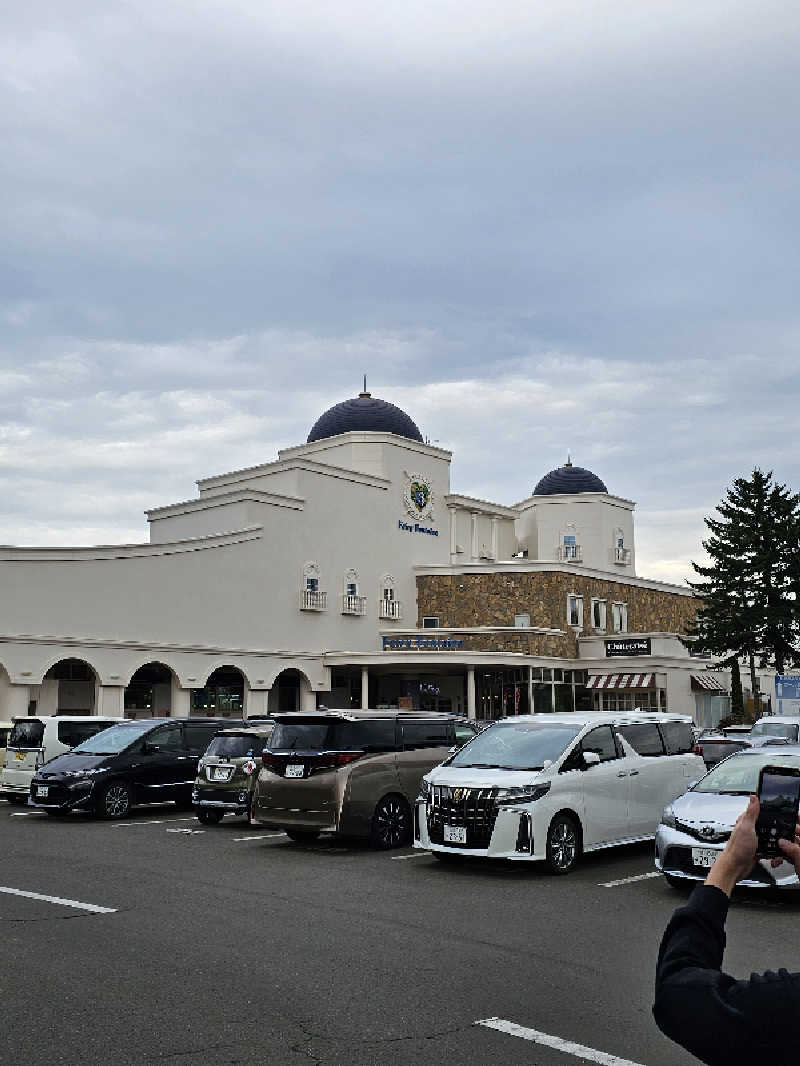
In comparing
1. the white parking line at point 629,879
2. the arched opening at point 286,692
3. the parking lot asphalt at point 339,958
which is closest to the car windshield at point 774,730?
the parking lot asphalt at point 339,958

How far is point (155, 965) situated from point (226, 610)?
34.0m

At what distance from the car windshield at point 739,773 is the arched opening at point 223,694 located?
30.7m

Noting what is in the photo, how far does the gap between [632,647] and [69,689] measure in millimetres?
24082

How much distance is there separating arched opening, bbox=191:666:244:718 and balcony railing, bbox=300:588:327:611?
13.0 feet

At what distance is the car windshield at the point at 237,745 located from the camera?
17.9 m

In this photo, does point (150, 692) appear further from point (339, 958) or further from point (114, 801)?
point (339, 958)

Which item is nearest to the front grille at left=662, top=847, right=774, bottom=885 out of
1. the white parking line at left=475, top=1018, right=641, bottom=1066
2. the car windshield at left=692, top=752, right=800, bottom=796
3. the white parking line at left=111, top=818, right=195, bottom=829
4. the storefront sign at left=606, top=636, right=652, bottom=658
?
the car windshield at left=692, top=752, right=800, bottom=796

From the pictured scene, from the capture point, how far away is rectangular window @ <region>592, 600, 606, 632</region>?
51281 mm

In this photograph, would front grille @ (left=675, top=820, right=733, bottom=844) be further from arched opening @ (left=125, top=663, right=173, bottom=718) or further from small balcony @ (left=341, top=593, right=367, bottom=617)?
small balcony @ (left=341, top=593, right=367, bottom=617)

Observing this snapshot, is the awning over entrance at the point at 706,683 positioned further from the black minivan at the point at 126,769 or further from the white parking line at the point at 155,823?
the white parking line at the point at 155,823

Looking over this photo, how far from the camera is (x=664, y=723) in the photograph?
49.6 ft

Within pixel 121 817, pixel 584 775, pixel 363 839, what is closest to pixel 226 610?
pixel 121 817

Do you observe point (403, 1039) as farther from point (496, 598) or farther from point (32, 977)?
point (496, 598)

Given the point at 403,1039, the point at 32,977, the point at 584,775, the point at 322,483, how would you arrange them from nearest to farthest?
the point at 403,1039, the point at 32,977, the point at 584,775, the point at 322,483
